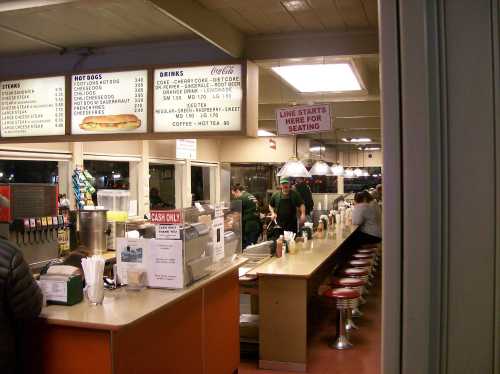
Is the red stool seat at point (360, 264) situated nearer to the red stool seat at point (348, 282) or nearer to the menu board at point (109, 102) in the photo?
the red stool seat at point (348, 282)

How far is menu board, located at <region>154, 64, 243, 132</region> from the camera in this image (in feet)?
13.6

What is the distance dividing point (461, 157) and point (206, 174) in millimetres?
10989

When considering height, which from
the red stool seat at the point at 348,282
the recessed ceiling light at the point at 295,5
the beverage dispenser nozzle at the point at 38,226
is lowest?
the red stool seat at the point at 348,282

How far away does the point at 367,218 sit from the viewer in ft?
29.2

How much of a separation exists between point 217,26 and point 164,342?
228 cm

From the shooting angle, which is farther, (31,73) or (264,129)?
(264,129)

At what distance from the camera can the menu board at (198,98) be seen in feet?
13.6

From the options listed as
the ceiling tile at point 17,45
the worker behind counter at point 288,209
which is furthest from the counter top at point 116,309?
the worker behind counter at point 288,209

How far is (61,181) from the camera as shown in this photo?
677 centimetres

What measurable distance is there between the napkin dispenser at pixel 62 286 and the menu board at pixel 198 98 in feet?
5.37

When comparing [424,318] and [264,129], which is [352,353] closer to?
[424,318]

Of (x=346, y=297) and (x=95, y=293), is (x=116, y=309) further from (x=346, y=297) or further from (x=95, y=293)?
(x=346, y=297)

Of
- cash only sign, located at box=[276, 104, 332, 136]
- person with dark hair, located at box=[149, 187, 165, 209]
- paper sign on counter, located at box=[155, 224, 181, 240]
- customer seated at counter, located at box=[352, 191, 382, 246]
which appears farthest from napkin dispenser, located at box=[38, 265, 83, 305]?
customer seated at counter, located at box=[352, 191, 382, 246]

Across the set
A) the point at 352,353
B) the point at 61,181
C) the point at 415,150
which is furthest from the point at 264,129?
the point at 415,150
